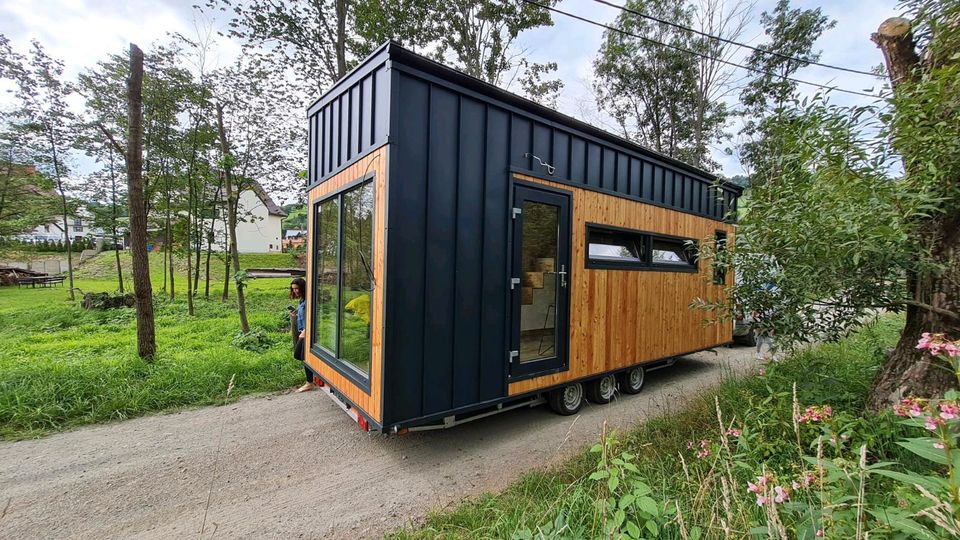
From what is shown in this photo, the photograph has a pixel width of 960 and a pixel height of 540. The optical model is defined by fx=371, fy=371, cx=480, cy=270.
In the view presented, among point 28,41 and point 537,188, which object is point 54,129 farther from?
point 537,188

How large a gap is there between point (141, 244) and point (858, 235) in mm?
6442

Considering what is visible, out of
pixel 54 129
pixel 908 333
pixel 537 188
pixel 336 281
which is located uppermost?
pixel 54 129

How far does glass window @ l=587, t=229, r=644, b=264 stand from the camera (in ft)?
13.6

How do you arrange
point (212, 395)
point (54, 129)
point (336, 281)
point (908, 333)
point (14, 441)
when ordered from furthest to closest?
point (54, 129) → point (212, 395) → point (336, 281) → point (14, 441) → point (908, 333)

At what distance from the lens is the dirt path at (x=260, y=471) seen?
226cm

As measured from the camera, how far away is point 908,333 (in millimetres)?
2688

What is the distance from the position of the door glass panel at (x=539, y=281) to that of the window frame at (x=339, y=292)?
1.38 metres

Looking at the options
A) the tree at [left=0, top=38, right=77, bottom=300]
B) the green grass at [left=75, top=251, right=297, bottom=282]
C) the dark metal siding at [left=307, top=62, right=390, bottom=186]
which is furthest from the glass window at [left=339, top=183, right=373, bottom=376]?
the green grass at [left=75, top=251, right=297, bottom=282]

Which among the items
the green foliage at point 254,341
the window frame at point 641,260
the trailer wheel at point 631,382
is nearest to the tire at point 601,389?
the trailer wheel at point 631,382

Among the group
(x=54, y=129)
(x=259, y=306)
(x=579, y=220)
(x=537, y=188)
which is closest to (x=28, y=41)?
(x=54, y=129)

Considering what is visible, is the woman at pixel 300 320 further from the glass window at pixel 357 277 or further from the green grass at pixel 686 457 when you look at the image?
the green grass at pixel 686 457

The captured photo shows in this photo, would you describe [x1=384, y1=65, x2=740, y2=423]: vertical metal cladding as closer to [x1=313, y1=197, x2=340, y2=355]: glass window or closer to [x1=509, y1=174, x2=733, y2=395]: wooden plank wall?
[x1=509, y1=174, x2=733, y2=395]: wooden plank wall

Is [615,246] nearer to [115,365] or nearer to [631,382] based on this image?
[631,382]

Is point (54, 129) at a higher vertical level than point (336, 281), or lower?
higher
